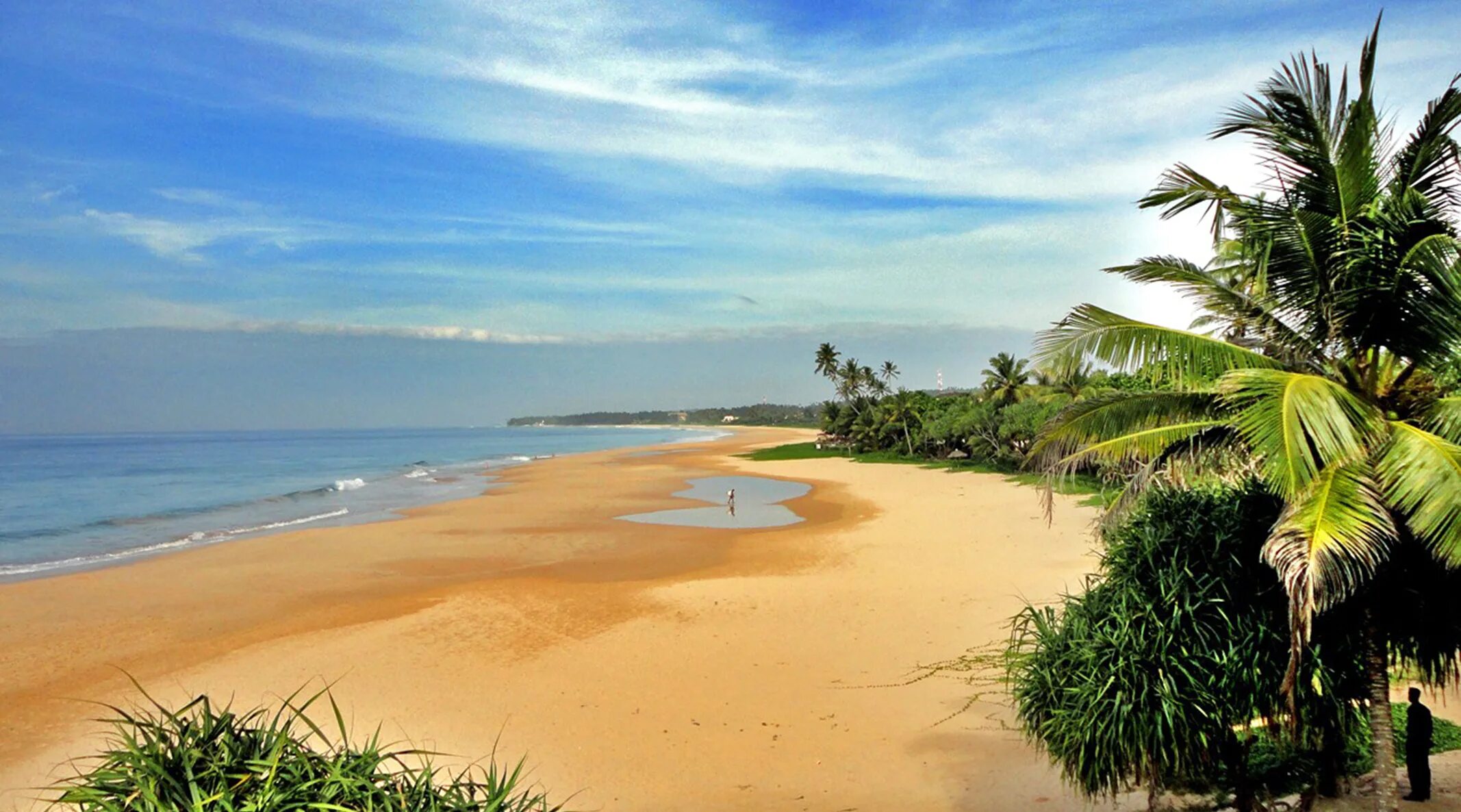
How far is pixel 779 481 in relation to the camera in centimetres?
4462

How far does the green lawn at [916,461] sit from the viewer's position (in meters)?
31.2

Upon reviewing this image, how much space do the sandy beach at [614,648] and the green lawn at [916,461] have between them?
5.93 metres

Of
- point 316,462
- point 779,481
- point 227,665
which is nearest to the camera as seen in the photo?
point 227,665

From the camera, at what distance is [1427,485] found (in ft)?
16.5

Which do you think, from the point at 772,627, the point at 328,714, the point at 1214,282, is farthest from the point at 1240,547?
the point at 328,714

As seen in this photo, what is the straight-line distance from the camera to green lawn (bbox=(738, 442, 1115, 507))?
31172 mm

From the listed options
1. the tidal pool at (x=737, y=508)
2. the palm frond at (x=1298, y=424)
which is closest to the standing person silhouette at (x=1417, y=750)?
the palm frond at (x=1298, y=424)

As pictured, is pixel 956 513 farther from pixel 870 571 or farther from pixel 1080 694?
pixel 1080 694

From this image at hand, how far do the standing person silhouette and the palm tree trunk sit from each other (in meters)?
0.84

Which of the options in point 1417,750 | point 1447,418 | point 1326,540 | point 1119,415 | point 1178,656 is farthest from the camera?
point 1119,415

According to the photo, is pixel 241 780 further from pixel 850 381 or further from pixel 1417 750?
pixel 850 381

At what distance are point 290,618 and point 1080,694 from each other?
46.8 ft

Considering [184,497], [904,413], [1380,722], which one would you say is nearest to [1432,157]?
[1380,722]

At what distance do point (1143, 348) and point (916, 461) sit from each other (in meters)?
46.8
